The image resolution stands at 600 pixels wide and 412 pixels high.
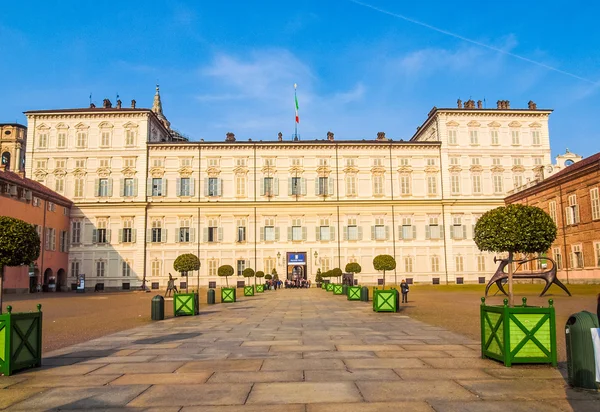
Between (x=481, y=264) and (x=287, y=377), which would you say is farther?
(x=481, y=264)

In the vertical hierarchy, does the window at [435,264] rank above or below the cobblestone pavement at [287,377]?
above

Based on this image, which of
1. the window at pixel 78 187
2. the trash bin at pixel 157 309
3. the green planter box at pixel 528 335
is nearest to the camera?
the green planter box at pixel 528 335

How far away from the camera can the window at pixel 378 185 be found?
55.6 meters

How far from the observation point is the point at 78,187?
54.8 metres

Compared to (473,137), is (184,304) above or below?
below

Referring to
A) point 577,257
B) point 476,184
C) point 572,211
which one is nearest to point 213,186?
point 476,184

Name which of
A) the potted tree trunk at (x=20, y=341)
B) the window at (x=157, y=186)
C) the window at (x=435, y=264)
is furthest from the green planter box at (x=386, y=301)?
the window at (x=157, y=186)

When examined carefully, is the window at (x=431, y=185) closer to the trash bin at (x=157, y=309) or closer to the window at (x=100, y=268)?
the window at (x=100, y=268)

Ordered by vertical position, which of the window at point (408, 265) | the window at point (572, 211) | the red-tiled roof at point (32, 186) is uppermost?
the red-tiled roof at point (32, 186)

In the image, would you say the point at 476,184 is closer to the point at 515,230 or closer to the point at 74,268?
the point at 515,230

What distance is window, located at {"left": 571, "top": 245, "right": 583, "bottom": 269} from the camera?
40.5 metres

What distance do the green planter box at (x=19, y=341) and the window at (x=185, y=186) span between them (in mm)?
46989

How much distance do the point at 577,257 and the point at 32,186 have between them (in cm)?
4927

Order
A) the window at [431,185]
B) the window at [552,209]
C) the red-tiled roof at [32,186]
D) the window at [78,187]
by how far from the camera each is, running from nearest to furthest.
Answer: the red-tiled roof at [32,186] < the window at [552,209] < the window at [78,187] < the window at [431,185]
